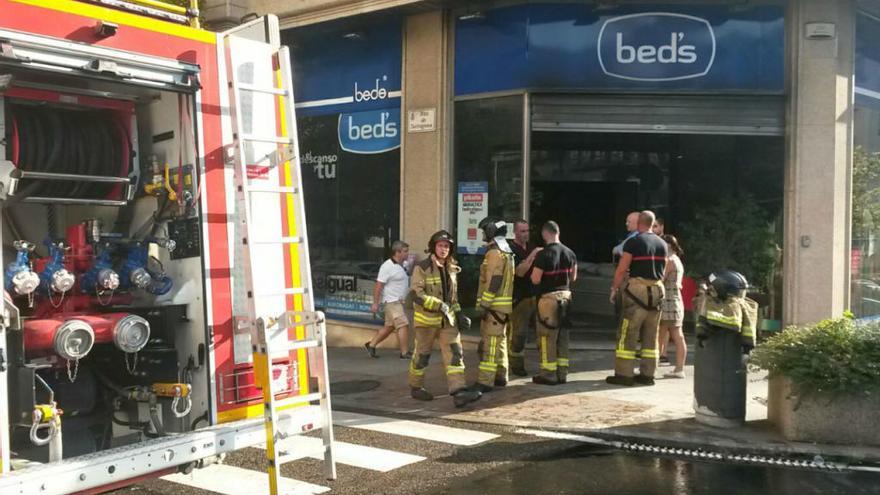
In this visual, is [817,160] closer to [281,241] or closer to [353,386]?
[353,386]

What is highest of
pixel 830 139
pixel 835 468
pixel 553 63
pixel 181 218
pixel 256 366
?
pixel 553 63

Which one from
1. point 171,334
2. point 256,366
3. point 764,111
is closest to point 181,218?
point 171,334

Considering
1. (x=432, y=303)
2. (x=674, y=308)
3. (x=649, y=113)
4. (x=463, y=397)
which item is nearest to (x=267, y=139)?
(x=432, y=303)

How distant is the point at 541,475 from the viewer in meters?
5.86

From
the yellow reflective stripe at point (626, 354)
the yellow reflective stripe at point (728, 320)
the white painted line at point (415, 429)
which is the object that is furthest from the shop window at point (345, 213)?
the yellow reflective stripe at point (728, 320)

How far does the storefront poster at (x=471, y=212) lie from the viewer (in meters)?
11.3

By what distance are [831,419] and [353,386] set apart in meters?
4.95

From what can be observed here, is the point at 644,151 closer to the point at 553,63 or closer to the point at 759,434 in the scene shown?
the point at 553,63

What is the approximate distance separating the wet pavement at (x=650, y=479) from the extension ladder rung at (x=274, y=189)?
2.21 metres

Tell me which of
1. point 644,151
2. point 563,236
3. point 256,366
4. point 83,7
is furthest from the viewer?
point 563,236

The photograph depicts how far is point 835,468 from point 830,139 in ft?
19.0

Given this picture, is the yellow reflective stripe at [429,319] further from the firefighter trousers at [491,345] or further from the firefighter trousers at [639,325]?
the firefighter trousers at [639,325]

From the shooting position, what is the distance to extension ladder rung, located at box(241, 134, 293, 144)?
180 inches

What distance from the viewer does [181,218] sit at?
15.4 feet
